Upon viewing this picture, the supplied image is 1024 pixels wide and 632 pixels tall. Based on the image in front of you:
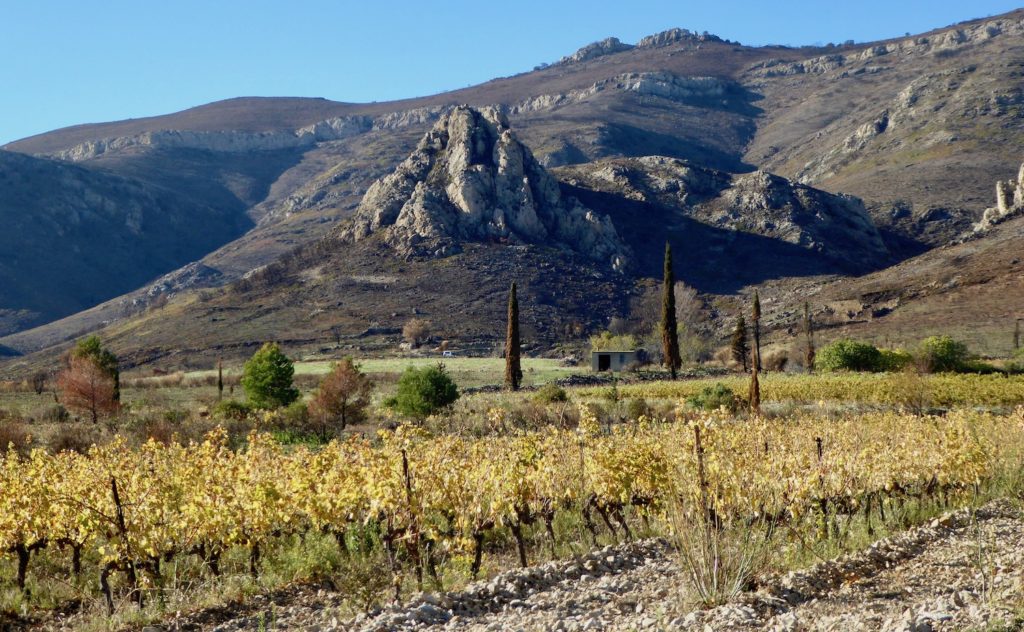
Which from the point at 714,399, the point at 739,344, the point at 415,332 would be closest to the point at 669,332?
the point at 739,344

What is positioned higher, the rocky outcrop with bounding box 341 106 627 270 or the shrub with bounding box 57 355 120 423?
the rocky outcrop with bounding box 341 106 627 270

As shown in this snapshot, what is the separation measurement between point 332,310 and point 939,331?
61.1m

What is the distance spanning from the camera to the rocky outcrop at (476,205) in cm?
11594

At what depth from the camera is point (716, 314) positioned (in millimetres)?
99688

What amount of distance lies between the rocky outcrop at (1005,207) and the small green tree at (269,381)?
9218cm

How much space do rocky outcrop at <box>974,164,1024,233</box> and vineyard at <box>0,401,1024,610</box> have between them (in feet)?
339

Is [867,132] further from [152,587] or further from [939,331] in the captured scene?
[152,587]

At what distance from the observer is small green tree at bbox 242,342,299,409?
37375 millimetres

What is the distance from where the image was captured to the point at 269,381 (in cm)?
3772

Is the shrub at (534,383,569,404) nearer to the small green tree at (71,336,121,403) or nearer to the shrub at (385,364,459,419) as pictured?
the shrub at (385,364,459,419)

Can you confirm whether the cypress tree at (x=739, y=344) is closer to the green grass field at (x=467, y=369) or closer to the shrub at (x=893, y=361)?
the green grass field at (x=467, y=369)

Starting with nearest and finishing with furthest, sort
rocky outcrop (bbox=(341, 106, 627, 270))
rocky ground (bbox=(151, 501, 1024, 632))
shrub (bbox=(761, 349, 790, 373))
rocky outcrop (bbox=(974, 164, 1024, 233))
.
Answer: rocky ground (bbox=(151, 501, 1024, 632)), shrub (bbox=(761, 349, 790, 373)), rocky outcrop (bbox=(974, 164, 1024, 233)), rocky outcrop (bbox=(341, 106, 627, 270))

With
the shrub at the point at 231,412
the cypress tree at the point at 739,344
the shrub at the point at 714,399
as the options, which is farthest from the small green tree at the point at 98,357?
the cypress tree at the point at 739,344

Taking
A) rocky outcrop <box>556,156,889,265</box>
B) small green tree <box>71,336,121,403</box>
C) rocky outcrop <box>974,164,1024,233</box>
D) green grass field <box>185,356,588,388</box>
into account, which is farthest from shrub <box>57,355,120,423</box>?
rocky outcrop <box>556,156,889,265</box>
